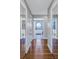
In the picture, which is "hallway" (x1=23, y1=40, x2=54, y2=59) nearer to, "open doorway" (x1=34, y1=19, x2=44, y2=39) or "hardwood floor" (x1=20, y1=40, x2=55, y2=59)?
"hardwood floor" (x1=20, y1=40, x2=55, y2=59)

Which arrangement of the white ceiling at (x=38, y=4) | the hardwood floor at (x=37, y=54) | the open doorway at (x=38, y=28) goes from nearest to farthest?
the hardwood floor at (x=37, y=54), the white ceiling at (x=38, y=4), the open doorway at (x=38, y=28)

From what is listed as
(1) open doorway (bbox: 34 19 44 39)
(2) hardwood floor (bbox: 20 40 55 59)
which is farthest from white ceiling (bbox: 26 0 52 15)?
(1) open doorway (bbox: 34 19 44 39)

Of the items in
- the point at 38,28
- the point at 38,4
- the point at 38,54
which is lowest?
the point at 38,54

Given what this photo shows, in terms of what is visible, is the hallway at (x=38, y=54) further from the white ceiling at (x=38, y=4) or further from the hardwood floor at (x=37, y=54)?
the white ceiling at (x=38, y=4)

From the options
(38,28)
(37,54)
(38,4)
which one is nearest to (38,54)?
(37,54)

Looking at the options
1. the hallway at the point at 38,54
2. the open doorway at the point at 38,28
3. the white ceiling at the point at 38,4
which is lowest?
the hallway at the point at 38,54

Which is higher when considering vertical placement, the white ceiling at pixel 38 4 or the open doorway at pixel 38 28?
the white ceiling at pixel 38 4

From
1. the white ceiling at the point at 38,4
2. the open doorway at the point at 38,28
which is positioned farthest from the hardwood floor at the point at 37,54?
the open doorway at the point at 38,28

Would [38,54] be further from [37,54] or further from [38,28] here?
[38,28]

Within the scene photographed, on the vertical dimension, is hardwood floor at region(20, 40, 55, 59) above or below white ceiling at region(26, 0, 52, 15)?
below
